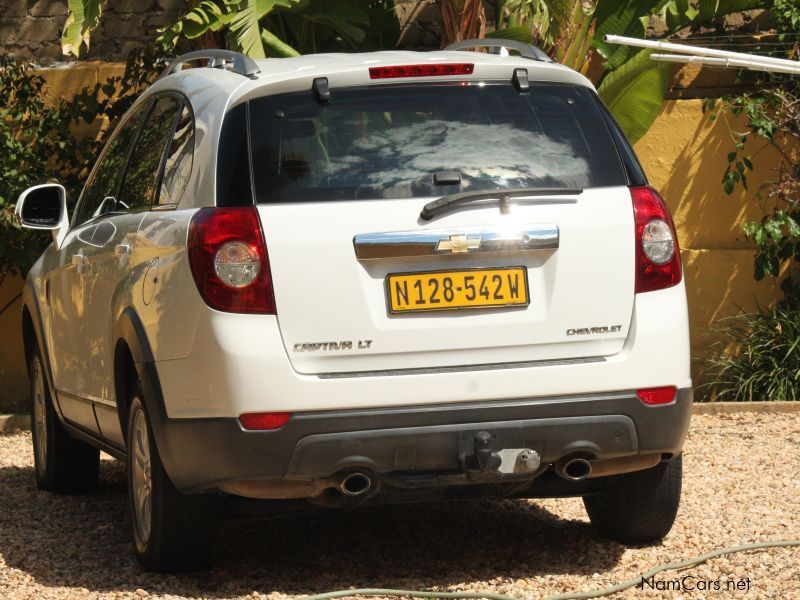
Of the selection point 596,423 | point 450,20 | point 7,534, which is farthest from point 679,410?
point 450,20

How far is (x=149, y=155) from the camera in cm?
562

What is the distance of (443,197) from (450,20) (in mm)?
6227

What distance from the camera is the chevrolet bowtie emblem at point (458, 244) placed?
4.54 metres

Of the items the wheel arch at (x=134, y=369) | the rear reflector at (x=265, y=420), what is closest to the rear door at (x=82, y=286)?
the wheel arch at (x=134, y=369)

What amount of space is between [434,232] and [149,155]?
5.18ft

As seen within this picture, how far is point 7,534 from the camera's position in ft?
20.4

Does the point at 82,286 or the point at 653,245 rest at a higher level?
the point at 653,245

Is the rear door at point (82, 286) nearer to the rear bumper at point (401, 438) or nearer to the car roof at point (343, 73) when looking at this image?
the car roof at point (343, 73)

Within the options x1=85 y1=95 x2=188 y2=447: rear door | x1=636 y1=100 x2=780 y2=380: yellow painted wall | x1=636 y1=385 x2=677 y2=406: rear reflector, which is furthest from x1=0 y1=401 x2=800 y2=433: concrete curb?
A: x1=85 y1=95 x2=188 y2=447: rear door

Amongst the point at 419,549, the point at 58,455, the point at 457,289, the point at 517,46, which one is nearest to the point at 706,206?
the point at 517,46

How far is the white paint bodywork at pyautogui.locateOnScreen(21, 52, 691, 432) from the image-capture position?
4.47 m

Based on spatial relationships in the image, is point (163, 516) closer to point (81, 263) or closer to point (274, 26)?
point (81, 263)

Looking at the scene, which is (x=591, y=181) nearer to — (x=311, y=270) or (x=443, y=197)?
(x=443, y=197)

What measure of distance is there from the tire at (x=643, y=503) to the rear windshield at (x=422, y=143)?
120cm
